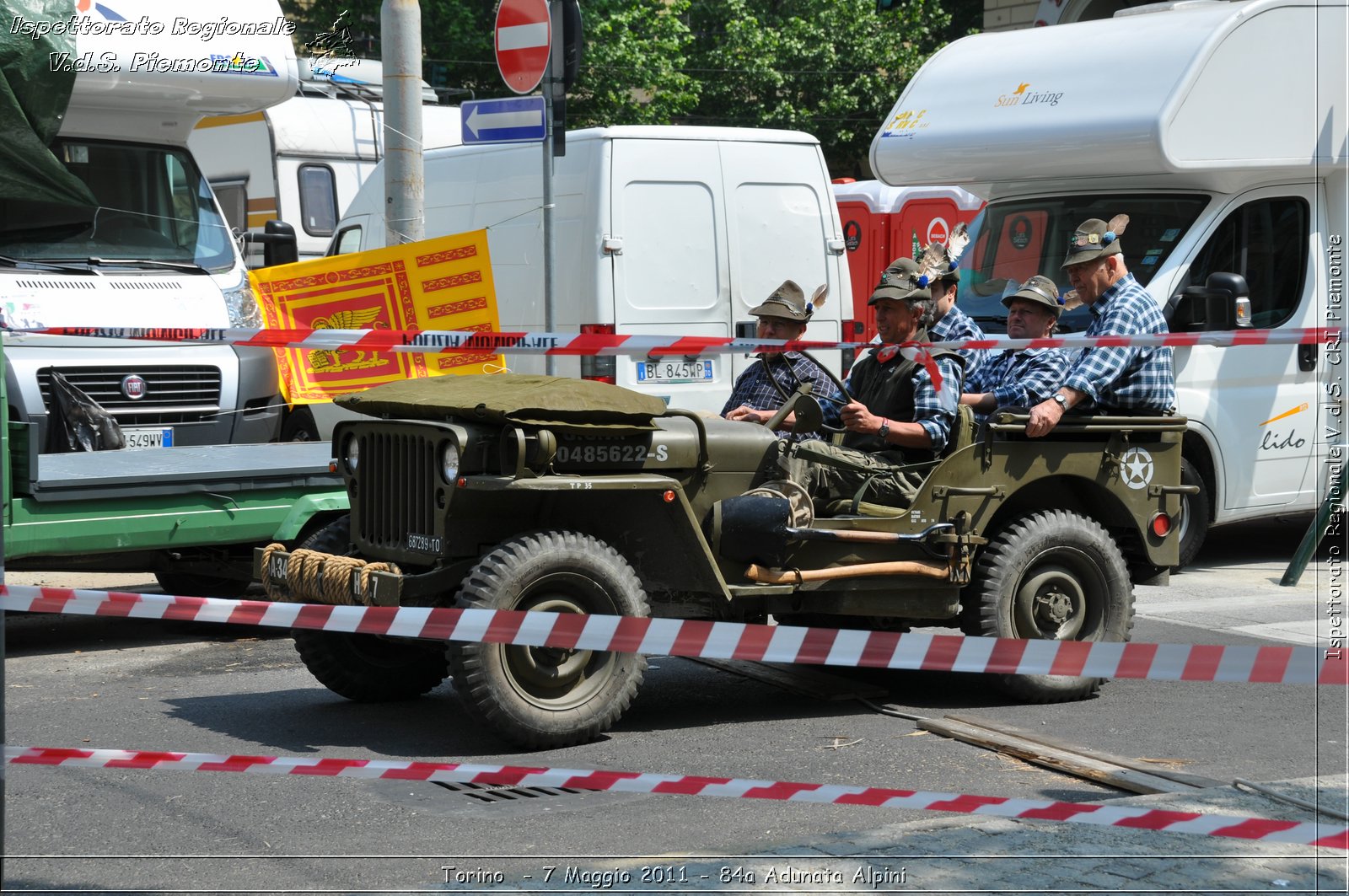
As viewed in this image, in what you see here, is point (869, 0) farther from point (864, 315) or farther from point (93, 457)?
point (93, 457)

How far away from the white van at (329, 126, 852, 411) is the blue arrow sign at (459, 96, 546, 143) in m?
0.99

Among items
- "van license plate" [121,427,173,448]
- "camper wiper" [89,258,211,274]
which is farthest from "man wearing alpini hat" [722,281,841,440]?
"camper wiper" [89,258,211,274]

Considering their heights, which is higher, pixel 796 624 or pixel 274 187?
pixel 274 187

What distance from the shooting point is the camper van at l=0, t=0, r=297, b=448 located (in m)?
9.00

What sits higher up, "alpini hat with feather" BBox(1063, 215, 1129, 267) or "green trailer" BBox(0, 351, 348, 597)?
"alpini hat with feather" BBox(1063, 215, 1129, 267)

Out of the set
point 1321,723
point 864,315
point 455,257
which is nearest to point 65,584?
point 455,257

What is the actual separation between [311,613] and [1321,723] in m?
4.15

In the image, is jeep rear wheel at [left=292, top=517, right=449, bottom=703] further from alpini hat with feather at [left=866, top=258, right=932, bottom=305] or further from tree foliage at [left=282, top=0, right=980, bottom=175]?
tree foliage at [left=282, top=0, right=980, bottom=175]

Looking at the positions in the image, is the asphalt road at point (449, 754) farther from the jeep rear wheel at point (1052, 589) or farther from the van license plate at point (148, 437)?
the van license plate at point (148, 437)

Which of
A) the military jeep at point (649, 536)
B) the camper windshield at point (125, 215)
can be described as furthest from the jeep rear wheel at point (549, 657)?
the camper windshield at point (125, 215)

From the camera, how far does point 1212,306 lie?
9.61m

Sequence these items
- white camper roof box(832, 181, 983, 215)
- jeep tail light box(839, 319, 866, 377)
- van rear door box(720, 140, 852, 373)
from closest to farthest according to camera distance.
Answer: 1. van rear door box(720, 140, 852, 373)
2. jeep tail light box(839, 319, 866, 377)
3. white camper roof box(832, 181, 983, 215)

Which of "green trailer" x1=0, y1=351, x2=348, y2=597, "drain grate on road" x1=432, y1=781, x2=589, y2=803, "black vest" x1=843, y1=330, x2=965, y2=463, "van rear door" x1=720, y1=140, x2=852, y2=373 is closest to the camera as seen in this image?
"drain grate on road" x1=432, y1=781, x2=589, y2=803

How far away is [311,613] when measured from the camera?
4781 mm
